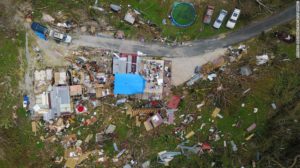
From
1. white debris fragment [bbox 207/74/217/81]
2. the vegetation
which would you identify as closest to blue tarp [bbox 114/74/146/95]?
the vegetation

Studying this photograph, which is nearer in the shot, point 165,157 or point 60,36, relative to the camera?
point 60,36

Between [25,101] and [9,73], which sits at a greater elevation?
[9,73]

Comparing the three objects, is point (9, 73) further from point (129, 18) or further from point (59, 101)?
point (129, 18)

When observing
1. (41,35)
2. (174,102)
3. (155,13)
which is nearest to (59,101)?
(41,35)

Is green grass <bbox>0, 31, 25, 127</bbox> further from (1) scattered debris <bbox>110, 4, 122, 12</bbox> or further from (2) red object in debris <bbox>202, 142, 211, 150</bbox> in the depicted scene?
(2) red object in debris <bbox>202, 142, 211, 150</bbox>

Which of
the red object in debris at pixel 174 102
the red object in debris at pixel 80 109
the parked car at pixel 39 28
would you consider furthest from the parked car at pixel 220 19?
the parked car at pixel 39 28

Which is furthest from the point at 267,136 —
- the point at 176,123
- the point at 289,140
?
the point at 176,123

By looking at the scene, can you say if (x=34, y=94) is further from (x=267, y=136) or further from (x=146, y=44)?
(x=267, y=136)
